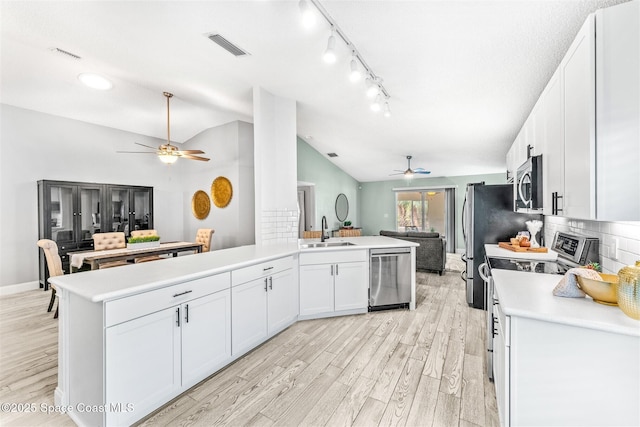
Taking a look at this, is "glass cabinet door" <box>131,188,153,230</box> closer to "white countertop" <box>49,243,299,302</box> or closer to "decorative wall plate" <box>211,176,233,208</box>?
"decorative wall plate" <box>211,176,233,208</box>

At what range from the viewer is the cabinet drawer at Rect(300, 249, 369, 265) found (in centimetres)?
313

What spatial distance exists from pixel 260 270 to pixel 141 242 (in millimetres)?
2995

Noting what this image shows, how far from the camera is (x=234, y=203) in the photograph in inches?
231

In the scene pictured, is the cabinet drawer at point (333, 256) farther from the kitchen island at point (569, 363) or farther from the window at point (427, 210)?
the window at point (427, 210)

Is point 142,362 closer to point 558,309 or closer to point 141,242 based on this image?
point 558,309

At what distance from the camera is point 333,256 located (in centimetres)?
320

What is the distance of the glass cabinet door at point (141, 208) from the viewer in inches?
228

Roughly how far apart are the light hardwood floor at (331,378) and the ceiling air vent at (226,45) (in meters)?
2.96

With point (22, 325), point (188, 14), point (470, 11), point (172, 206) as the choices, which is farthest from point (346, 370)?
point (172, 206)

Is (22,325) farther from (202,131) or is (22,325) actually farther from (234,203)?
(202,131)

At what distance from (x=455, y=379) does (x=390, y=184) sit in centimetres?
731

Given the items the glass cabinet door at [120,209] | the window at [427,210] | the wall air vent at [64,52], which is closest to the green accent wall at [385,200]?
the window at [427,210]

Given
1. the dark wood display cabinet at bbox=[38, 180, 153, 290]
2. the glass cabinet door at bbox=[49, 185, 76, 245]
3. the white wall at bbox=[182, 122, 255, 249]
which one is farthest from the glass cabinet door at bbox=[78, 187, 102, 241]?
the white wall at bbox=[182, 122, 255, 249]

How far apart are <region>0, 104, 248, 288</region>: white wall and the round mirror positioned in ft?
9.19
